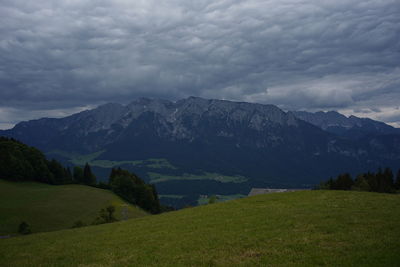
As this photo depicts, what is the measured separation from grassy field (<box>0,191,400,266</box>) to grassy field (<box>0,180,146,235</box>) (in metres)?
36.6

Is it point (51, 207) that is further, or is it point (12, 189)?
point (12, 189)

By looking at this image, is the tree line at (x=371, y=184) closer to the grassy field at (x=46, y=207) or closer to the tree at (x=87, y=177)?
the grassy field at (x=46, y=207)

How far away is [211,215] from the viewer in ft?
112

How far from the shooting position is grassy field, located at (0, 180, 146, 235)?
63750 millimetres

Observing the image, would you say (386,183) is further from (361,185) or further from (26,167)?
(26,167)

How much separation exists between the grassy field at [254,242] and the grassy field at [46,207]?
A: 36.6 meters

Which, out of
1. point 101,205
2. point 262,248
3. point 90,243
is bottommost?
point 101,205

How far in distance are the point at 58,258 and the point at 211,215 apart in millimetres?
16505

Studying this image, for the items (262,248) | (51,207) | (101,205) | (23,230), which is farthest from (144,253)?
(101,205)

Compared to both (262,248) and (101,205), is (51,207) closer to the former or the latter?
(101,205)

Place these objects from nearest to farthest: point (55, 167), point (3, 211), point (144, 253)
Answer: point (144, 253)
point (3, 211)
point (55, 167)

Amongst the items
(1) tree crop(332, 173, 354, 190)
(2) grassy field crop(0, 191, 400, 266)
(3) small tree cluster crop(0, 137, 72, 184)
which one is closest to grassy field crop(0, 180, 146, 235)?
(3) small tree cluster crop(0, 137, 72, 184)

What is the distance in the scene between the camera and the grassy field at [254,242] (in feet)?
56.0

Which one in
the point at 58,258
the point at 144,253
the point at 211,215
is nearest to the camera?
the point at 144,253
